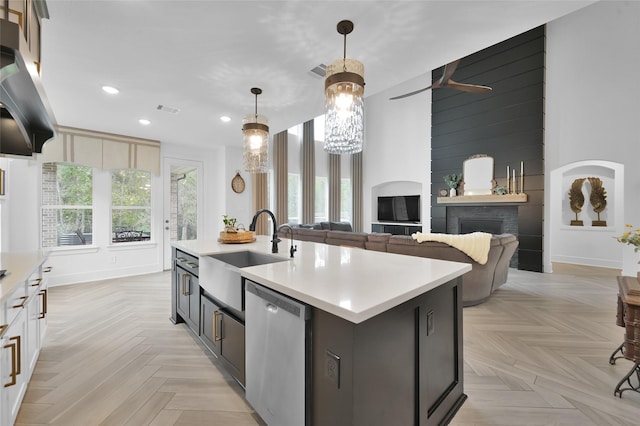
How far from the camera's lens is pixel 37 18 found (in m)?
1.70

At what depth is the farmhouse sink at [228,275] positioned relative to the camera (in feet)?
5.66

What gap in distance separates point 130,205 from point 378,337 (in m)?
5.34

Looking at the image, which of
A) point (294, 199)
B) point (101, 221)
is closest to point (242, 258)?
point (101, 221)

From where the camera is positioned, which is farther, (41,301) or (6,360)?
(41,301)

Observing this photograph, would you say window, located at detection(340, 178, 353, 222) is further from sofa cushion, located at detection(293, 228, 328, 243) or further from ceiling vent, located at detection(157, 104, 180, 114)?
ceiling vent, located at detection(157, 104, 180, 114)

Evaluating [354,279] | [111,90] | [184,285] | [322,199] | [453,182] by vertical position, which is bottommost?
[184,285]

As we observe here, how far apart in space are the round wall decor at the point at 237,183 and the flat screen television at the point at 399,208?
15.0 ft

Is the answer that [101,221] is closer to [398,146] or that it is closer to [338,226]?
[338,226]

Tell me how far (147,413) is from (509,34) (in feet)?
11.4

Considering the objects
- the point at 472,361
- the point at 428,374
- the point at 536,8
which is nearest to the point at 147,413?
the point at 428,374

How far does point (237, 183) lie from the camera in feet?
19.4

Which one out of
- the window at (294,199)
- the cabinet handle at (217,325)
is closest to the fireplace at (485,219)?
the window at (294,199)

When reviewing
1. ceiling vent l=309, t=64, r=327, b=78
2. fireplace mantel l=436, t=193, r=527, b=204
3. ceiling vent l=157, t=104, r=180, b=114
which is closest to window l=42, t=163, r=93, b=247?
ceiling vent l=157, t=104, r=180, b=114

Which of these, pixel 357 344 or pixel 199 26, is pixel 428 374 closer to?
pixel 357 344
